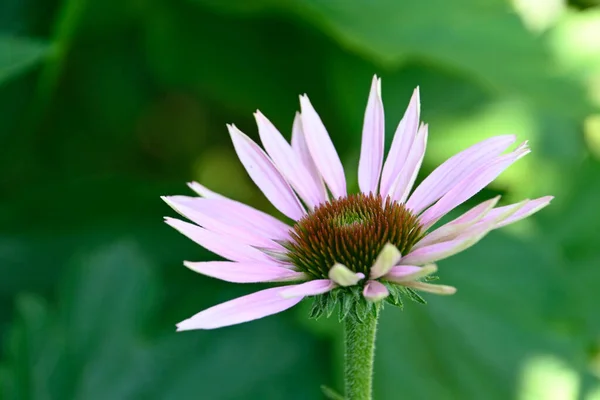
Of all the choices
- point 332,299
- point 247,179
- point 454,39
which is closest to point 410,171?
point 332,299

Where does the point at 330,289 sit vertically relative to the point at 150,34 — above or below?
below

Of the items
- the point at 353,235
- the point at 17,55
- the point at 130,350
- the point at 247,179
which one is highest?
the point at 247,179

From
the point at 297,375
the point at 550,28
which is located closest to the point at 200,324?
the point at 297,375

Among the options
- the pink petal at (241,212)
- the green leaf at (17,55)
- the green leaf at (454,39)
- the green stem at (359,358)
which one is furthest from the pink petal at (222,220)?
the green leaf at (454,39)

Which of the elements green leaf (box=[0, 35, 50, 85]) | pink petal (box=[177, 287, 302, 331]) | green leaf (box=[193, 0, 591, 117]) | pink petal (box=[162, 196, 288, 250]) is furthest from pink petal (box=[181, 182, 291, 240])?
green leaf (box=[193, 0, 591, 117])

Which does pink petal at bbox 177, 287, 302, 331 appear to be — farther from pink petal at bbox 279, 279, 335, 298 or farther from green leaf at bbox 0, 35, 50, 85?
green leaf at bbox 0, 35, 50, 85

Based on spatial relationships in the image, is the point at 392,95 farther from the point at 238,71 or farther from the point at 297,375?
the point at 297,375

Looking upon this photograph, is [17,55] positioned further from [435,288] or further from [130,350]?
[435,288]

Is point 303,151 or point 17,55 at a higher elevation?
point 17,55
